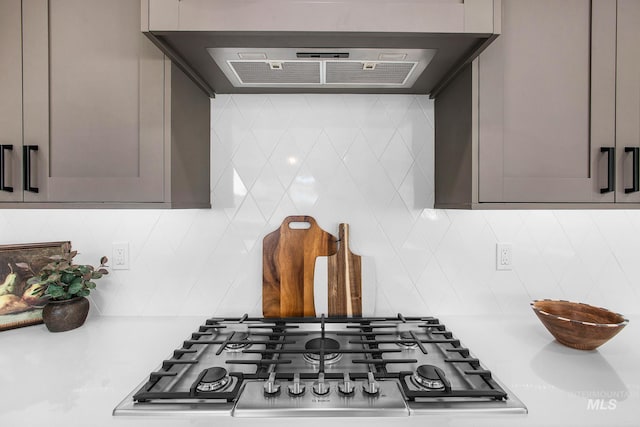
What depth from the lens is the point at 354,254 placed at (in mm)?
1312

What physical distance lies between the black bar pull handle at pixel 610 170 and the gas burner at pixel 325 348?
0.94 metres

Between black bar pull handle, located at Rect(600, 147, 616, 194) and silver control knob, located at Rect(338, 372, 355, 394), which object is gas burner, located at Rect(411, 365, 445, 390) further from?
black bar pull handle, located at Rect(600, 147, 616, 194)

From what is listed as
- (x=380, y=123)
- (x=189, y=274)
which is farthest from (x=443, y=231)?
(x=189, y=274)

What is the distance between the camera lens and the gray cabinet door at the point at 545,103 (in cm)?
95

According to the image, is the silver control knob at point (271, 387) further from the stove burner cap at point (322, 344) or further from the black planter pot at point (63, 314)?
the black planter pot at point (63, 314)

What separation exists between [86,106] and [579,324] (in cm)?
163

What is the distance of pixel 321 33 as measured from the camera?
0.83 meters

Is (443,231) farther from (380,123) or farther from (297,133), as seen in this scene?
(297,133)

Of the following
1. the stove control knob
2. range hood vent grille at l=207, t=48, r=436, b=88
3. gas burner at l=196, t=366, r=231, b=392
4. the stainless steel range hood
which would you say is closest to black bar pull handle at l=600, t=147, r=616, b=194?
the stainless steel range hood

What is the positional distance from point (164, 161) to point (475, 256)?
4.02 feet

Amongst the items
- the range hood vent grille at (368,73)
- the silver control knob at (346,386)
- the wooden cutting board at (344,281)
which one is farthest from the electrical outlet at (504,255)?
the silver control knob at (346,386)

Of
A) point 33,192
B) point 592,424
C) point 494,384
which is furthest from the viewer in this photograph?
point 33,192

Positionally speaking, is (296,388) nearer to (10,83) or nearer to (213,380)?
(213,380)

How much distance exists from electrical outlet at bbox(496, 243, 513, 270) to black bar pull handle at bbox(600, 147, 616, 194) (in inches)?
16.8
